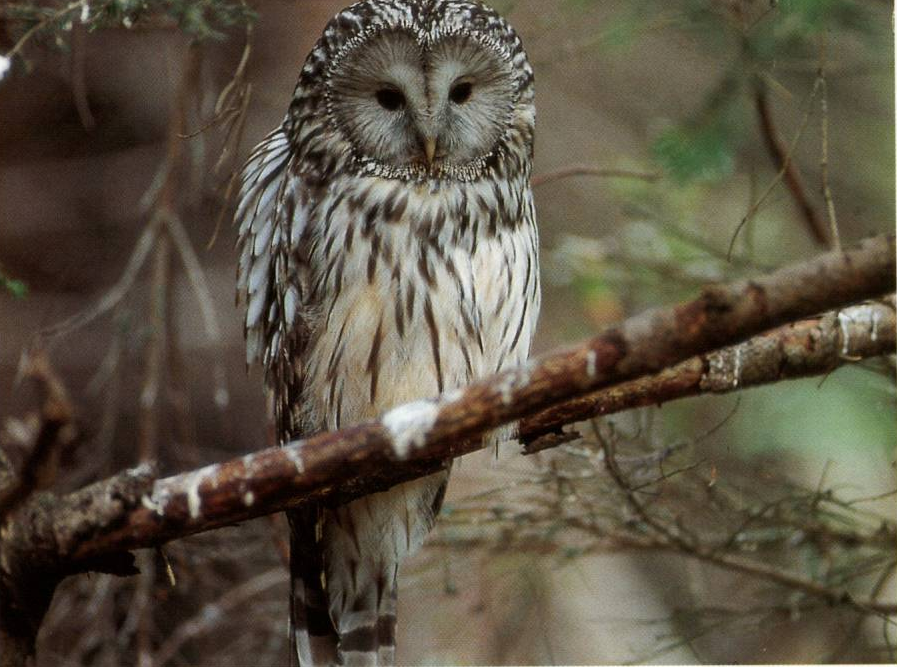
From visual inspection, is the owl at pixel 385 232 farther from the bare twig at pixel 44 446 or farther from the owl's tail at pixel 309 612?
the bare twig at pixel 44 446

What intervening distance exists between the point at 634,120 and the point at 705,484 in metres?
1.08

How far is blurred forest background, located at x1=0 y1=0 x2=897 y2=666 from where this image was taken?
2455 millimetres

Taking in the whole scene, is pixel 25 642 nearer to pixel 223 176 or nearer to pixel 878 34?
pixel 223 176

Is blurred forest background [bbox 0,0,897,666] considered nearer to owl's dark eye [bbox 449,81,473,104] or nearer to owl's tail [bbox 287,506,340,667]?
owl's tail [bbox 287,506,340,667]

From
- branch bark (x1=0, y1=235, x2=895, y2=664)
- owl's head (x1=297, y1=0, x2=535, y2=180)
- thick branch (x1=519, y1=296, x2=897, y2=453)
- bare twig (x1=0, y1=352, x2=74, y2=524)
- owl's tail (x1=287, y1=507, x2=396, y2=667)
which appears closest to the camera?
bare twig (x1=0, y1=352, x2=74, y2=524)

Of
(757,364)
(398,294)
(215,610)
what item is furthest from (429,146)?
(215,610)

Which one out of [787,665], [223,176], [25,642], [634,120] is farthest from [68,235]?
[787,665]

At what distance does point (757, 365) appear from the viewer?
71.7 inches

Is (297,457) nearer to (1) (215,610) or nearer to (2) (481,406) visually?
(2) (481,406)

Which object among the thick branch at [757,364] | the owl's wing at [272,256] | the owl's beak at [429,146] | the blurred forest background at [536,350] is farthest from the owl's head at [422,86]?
the thick branch at [757,364]

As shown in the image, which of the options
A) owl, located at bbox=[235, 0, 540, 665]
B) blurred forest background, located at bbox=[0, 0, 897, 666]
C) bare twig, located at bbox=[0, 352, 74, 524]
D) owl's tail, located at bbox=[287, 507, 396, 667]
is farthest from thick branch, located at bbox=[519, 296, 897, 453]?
bare twig, located at bbox=[0, 352, 74, 524]

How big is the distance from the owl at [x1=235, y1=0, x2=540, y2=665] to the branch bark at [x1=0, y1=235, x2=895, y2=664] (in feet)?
1.95

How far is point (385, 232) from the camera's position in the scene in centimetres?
221

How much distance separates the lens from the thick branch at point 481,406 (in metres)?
1.44
